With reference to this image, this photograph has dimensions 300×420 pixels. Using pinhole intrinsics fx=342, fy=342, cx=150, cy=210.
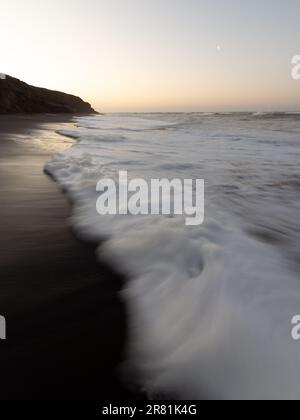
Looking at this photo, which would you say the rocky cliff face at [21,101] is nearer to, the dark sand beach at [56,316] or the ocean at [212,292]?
the ocean at [212,292]

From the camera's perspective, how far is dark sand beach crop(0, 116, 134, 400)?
140 cm

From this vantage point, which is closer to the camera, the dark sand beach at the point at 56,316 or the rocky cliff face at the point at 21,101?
the dark sand beach at the point at 56,316

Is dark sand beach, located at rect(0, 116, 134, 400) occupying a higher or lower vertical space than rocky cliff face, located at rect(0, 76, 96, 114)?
lower

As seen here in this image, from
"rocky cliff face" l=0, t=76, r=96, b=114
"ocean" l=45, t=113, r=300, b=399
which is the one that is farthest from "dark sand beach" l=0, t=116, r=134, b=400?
"rocky cliff face" l=0, t=76, r=96, b=114

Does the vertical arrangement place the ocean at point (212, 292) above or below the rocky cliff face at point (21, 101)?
below

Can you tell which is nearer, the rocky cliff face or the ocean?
the ocean

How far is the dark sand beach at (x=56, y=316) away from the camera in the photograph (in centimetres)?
140

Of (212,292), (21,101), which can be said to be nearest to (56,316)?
(212,292)

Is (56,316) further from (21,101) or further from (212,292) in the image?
(21,101)

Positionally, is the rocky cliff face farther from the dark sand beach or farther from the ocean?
the dark sand beach

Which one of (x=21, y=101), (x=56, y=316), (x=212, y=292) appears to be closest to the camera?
(x=56, y=316)

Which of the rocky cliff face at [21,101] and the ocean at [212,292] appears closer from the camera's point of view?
the ocean at [212,292]

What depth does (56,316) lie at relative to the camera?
1812mm

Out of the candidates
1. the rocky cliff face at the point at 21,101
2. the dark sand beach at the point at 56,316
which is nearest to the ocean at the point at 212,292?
the dark sand beach at the point at 56,316
